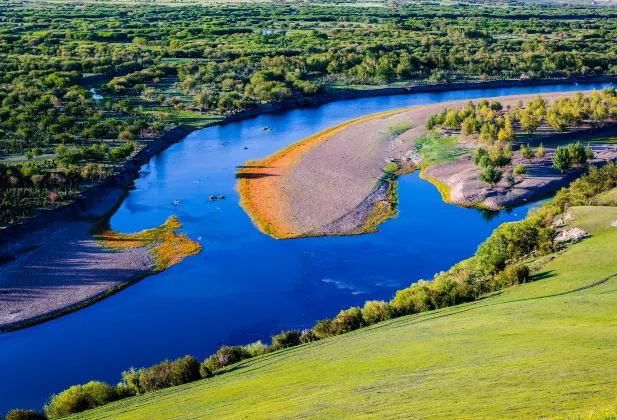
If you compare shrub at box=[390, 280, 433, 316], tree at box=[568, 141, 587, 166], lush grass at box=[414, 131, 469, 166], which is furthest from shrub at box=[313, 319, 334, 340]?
tree at box=[568, 141, 587, 166]

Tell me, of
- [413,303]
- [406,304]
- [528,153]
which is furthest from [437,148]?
[406,304]

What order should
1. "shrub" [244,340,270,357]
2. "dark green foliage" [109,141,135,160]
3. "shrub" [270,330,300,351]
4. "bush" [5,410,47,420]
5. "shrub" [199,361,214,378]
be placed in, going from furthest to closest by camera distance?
1. "dark green foliage" [109,141,135,160]
2. "shrub" [270,330,300,351]
3. "shrub" [244,340,270,357]
4. "shrub" [199,361,214,378]
5. "bush" [5,410,47,420]

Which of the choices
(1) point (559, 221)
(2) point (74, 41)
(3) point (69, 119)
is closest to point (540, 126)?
(1) point (559, 221)

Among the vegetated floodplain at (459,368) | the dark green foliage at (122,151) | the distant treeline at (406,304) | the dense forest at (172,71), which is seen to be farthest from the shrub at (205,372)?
the dark green foliage at (122,151)

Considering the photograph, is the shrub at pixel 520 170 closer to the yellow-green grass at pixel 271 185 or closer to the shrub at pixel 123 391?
the yellow-green grass at pixel 271 185

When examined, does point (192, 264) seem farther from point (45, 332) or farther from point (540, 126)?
point (540, 126)

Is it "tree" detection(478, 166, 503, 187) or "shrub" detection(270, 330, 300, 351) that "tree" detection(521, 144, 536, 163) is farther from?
"shrub" detection(270, 330, 300, 351)
